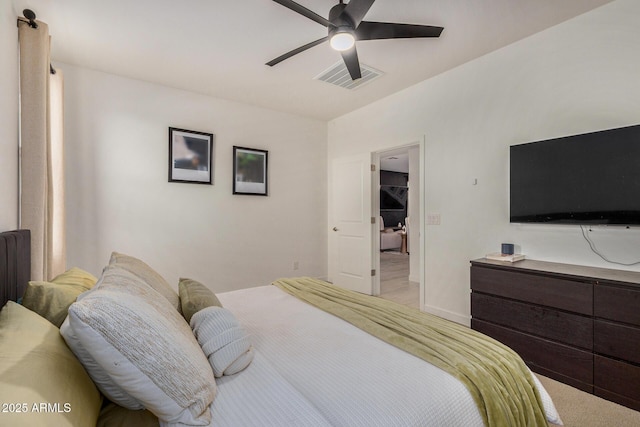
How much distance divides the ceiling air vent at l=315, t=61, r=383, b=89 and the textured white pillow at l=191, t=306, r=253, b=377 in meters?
2.66

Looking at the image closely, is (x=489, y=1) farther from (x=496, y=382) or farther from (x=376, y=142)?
(x=496, y=382)

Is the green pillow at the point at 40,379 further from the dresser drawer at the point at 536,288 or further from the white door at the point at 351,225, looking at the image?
the white door at the point at 351,225

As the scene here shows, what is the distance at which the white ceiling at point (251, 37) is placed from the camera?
2178 mm

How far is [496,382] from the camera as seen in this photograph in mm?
1154

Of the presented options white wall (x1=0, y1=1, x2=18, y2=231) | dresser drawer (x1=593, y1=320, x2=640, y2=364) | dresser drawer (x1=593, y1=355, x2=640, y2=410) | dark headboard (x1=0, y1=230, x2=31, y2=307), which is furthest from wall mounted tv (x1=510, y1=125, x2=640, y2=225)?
white wall (x1=0, y1=1, x2=18, y2=231)

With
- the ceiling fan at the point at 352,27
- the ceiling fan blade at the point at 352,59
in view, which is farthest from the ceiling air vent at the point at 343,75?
the ceiling fan at the point at 352,27

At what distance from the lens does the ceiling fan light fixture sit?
1.90 meters

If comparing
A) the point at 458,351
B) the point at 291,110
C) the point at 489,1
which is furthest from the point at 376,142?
the point at 458,351

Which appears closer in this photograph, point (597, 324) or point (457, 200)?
point (597, 324)

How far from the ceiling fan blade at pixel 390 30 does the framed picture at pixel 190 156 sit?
2.41m

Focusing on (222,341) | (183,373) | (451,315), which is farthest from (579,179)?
(183,373)

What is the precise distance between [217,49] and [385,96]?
7.05 ft

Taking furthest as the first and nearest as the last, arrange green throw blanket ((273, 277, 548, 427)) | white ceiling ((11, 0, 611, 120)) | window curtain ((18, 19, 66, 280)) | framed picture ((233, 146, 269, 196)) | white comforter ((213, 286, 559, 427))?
framed picture ((233, 146, 269, 196))
white ceiling ((11, 0, 611, 120))
window curtain ((18, 19, 66, 280))
green throw blanket ((273, 277, 548, 427))
white comforter ((213, 286, 559, 427))

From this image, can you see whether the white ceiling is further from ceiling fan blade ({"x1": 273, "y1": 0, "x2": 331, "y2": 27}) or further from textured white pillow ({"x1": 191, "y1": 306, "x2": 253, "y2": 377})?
textured white pillow ({"x1": 191, "y1": 306, "x2": 253, "y2": 377})
